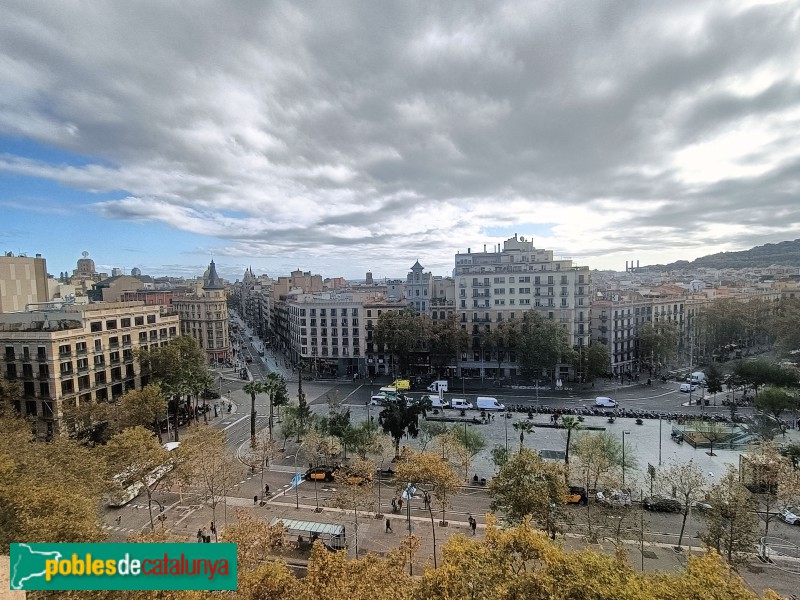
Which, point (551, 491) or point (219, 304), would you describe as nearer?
point (551, 491)

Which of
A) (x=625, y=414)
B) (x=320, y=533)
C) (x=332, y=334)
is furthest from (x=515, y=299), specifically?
(x=320, y=533)

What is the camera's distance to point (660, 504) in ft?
109

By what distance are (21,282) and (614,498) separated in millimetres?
77332

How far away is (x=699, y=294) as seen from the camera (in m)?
101

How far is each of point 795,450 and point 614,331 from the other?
43275 mm

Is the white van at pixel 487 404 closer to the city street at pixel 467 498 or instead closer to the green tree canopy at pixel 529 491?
the city street at pixel 467 498

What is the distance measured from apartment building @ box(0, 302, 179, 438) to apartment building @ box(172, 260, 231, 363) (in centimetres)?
4345

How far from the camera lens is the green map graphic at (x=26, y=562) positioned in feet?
38.1

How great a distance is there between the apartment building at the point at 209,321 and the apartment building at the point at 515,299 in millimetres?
56798

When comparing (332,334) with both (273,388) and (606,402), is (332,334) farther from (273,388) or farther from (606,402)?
(606,402)

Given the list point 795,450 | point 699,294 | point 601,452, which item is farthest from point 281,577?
point 699,294

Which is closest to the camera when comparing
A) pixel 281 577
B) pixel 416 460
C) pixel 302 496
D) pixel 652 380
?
pixel 281 577

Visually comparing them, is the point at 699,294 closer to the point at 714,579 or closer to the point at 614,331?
the point at 614,331

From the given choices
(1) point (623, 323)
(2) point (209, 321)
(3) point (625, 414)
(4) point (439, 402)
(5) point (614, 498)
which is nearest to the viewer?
(5) point (614, 498)
